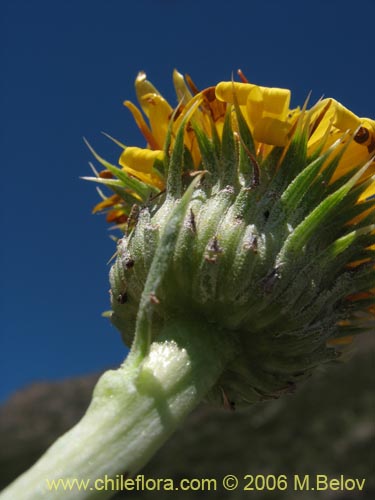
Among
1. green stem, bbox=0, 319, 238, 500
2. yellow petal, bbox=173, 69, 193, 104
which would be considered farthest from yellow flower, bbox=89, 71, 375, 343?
green stem, bbox=0, 319, 238, 500

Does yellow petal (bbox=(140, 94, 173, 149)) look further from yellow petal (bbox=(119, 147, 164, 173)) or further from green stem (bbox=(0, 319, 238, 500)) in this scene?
green stem (bbox=(0, 319, 238, 500))

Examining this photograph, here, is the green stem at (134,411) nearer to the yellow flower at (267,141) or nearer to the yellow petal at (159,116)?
the yellow flower at (267,141)

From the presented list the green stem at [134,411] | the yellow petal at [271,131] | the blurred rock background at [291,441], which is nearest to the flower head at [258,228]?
the yellow petal at [271,131]

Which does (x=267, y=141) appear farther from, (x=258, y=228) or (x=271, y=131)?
(x=258, y=228)

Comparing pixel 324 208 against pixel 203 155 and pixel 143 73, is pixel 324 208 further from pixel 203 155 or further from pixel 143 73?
pixel 143 73

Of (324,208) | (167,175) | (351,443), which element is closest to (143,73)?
(167,175)
